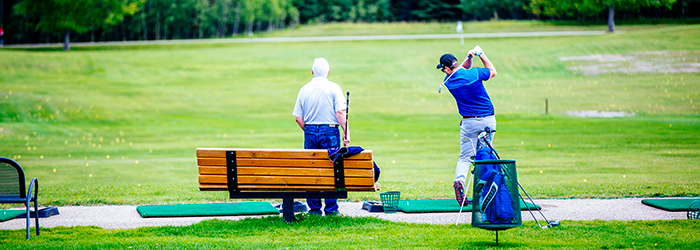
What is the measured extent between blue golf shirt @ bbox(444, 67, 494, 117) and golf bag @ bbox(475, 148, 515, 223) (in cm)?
169

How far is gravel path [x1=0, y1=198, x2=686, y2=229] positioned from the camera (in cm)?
709

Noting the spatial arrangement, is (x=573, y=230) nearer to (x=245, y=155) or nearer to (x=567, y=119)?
(x=245, y=155)

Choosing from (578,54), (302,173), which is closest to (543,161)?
(302,173)

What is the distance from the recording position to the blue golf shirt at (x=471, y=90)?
23.1 feet

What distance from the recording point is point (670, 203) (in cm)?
786

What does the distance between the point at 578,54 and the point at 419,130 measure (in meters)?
19.2

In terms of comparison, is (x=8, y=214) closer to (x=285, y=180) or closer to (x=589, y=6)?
(x=285, y=180)

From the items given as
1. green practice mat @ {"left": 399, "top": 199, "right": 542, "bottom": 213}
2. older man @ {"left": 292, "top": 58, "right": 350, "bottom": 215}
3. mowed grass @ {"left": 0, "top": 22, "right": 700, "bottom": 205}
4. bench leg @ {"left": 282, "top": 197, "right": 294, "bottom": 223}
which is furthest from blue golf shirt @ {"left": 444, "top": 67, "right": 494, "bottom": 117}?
bench leg @ {"left": 282, "top": 197, "right": 294, "bottom": 223}

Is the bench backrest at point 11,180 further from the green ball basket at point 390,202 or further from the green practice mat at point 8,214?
the green ball basket at point 390,202

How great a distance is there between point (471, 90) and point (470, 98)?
116 mm

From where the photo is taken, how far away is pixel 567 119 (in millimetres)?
23672

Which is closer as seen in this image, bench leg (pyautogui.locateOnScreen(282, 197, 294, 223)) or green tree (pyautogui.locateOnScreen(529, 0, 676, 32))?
bench leg (pyautogui.locateOnScreen(282, 197, 294, 223))

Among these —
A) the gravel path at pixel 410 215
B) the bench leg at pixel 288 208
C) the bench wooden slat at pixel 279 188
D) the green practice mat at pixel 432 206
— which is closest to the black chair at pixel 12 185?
the gravel path at pixel 410 215

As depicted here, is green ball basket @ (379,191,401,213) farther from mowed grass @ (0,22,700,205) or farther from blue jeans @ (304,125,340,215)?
mowed grass @ (0,22,700,205)
